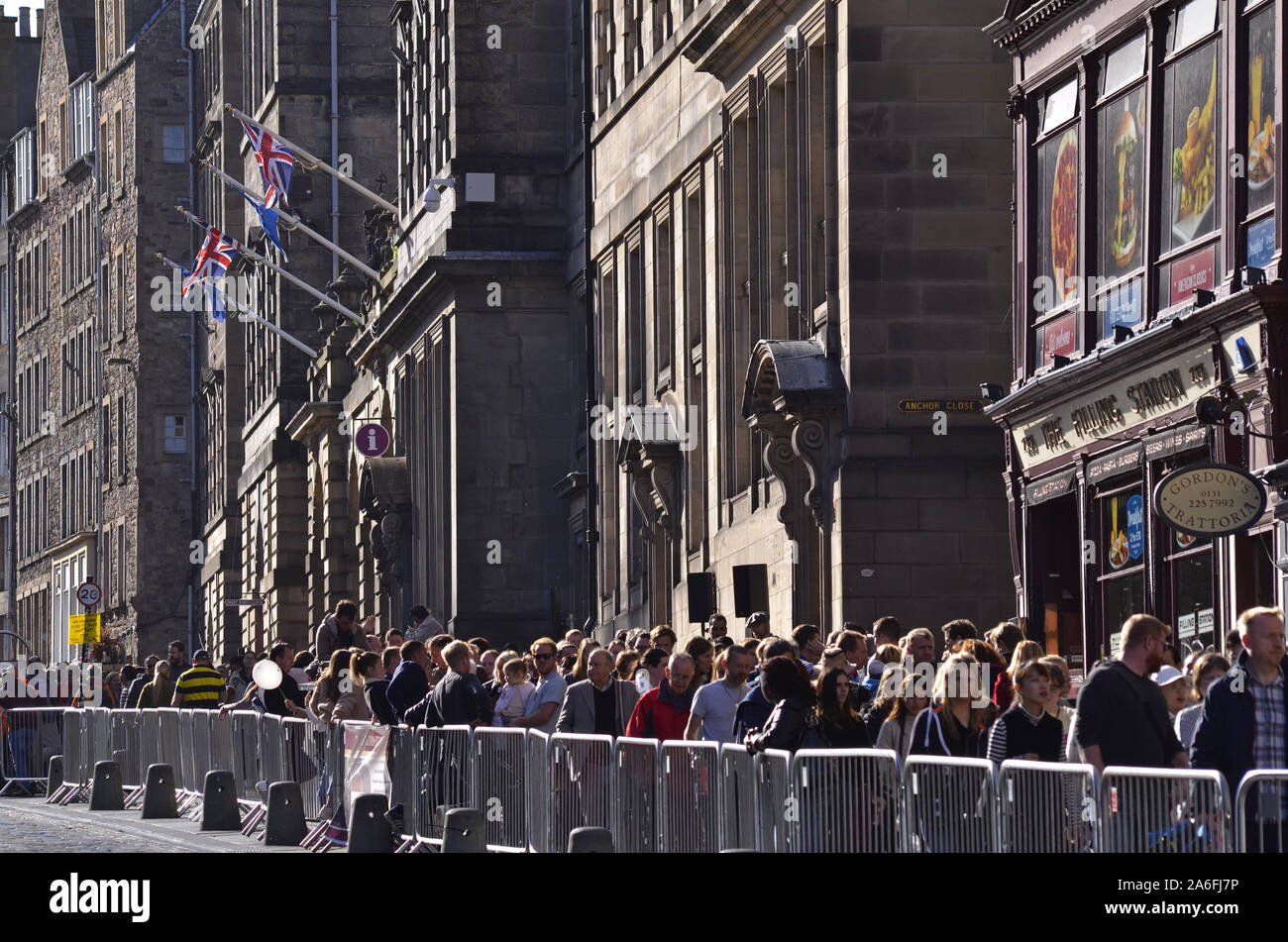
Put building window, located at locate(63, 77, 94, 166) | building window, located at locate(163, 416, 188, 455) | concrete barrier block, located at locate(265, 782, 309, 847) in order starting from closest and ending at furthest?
concrete barrier block, located at locate(265, 782, 309, 847), building window, located at locate(163, 416, 188, 455), building window, located at locate(63, 77, 94, 166)

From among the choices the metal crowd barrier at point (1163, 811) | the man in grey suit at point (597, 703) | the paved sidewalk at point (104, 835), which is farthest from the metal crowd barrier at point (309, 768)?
the metal crowd barrier at point (1163, 811)

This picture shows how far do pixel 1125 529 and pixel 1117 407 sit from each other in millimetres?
970

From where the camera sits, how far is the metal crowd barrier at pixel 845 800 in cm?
1516

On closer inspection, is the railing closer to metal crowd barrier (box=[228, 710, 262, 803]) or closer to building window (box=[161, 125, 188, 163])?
metal crowd barrier (box=[228, 710, 262, 803])

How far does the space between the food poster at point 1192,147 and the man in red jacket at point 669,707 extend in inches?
241

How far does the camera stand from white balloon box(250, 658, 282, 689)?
27.9 metres

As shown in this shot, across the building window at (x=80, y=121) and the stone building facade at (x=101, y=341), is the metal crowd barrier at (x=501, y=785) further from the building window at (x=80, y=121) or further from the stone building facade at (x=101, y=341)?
the building window at (x=80, y=121)

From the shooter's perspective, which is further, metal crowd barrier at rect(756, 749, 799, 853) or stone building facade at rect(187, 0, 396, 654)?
stone building facade at rect(187, 0, 396, 654)

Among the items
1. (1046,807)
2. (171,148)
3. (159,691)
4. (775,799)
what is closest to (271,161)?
(159,691)

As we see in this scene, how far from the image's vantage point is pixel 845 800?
1554cm

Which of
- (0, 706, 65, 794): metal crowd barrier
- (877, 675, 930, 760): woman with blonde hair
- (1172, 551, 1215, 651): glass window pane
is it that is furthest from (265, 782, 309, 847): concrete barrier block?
(0, 706, 65, 794): metal crowd barrier

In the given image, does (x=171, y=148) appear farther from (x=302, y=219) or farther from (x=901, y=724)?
(x=901, y=724)
